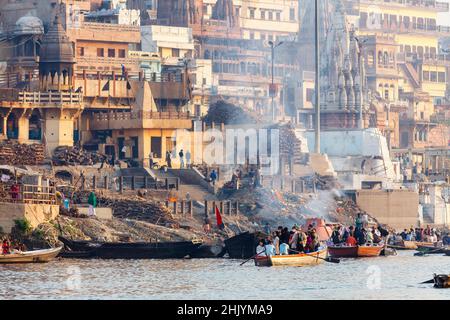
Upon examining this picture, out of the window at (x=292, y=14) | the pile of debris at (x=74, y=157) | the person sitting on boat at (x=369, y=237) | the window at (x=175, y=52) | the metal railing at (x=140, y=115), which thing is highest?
the window at (x=292, y=14)

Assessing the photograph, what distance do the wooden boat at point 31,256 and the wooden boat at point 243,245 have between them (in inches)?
326

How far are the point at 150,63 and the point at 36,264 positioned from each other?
4659 centimetres

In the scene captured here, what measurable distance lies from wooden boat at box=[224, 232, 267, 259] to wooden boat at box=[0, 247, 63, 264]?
8276 mm

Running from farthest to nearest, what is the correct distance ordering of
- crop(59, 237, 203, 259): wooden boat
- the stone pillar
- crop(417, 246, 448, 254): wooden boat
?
1. the stone pillar
2. crop(417, 246, 448, 254): wooden boat
3. crop(59, 237, 203, 259): wooden boat

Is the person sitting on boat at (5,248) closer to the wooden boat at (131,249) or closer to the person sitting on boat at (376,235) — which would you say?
the wooden boat at (131,249)

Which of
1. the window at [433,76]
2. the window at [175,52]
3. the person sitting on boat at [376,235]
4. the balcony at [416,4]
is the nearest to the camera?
the person sitting on boat at [376,235]

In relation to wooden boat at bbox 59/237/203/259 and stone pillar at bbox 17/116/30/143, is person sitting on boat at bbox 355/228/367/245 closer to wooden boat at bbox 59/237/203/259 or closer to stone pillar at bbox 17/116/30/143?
wooden boat at bbox 59/237/203/259

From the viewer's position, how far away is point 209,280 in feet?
210

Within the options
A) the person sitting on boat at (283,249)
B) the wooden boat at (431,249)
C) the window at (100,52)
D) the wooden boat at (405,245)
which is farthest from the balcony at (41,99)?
the person sitting on boat at (283,249)

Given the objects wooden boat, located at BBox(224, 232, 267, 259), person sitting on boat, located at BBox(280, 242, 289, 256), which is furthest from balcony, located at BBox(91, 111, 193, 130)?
person sitting on boat, located at BBox(280, 242, 289, 256)

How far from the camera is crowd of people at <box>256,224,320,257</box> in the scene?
69125 millimetres

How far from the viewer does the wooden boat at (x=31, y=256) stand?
67.5m

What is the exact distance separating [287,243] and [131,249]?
6552 millimetres

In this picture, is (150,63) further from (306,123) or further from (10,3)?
(306,123)
